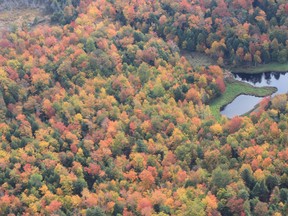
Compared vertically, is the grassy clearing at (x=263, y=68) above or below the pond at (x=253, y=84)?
above

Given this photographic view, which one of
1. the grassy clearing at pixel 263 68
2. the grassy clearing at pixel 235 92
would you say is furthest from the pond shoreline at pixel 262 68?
the grassy clearing at pixel 235 92

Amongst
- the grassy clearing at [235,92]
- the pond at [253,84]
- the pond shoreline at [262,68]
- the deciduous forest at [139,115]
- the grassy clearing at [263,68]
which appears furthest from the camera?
the grassy clearing at [263,68]

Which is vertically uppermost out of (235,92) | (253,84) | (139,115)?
(139,115)

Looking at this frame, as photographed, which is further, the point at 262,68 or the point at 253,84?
the point at 262,68

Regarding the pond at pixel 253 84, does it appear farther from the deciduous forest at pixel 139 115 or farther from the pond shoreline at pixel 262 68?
the deciduous forest at pixel 139 115

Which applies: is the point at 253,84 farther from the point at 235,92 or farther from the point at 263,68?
the point at 263,68

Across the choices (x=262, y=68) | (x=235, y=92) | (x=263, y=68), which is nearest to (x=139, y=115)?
(x=235, y=92)

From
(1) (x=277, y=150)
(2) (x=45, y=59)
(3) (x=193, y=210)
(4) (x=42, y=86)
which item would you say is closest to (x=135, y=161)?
(3) (x=193, y=210)
